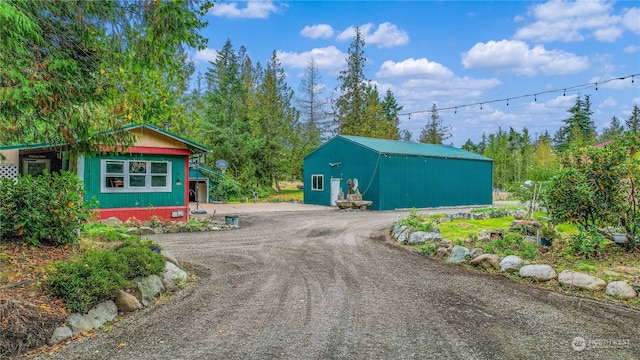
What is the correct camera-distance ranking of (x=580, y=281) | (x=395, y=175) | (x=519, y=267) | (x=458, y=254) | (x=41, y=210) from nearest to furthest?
(x=580, y=281) < (x=41, y=210) < (x=519, y=267) < (x=458, y=254) < (x=395, y=175)

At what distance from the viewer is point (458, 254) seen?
655 cm

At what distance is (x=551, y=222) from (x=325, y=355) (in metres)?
5.30

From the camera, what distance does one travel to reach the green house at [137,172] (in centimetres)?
1061

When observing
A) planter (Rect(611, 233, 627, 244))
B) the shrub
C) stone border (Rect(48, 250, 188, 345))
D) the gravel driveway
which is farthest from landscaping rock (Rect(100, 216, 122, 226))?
planter (Rect(611, 233, 627, 244))

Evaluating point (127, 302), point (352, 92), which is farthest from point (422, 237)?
point (352, 92)

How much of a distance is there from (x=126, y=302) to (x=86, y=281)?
0.46 metres

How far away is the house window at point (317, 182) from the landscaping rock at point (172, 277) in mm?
16099

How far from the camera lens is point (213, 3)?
164 inches

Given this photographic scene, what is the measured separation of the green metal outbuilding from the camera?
60.2 feet

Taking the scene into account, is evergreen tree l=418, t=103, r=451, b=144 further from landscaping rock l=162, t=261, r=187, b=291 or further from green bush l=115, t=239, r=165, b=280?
green bush l=115, t=239, r=165, b=280

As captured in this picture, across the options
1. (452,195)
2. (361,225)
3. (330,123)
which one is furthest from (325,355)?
(330,123)

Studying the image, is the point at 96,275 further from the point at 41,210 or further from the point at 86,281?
the point at 41,210

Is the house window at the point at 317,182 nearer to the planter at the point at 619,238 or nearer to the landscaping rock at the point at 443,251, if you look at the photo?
the landscaping rock at the point at 443,251

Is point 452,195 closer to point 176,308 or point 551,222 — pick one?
point 551,222
